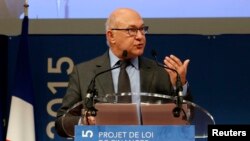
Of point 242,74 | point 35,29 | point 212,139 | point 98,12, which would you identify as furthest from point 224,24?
point 212,139

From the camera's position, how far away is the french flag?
4.00 meters

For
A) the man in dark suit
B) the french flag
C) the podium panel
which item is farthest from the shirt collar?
the french flag

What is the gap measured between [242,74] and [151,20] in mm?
934

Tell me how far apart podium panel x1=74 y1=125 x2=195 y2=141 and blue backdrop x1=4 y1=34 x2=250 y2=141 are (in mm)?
2595

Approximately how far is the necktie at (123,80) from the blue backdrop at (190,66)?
1947 millimetres

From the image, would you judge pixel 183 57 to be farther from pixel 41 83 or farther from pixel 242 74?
pixel 41 83

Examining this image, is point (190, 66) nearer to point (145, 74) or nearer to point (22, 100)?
point (22, 100)

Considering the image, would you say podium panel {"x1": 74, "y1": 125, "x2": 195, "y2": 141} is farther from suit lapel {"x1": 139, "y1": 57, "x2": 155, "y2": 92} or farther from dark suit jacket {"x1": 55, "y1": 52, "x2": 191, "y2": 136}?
suit lapel {"x1": 139, "y1": 57, "x2": 155, "y2": 92}

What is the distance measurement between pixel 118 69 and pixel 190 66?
6.58ft

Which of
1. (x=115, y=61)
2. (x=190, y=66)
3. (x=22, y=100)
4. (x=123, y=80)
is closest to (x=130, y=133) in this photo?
(x=123, y=80)

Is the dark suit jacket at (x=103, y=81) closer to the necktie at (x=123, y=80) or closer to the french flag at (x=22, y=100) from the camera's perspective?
the necktie at (x=123, y=80)

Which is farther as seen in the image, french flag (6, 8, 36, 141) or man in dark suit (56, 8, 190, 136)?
french flag (6, 8, 36, 141)

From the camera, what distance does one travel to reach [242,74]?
4352 mm

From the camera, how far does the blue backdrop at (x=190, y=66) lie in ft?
14.1
